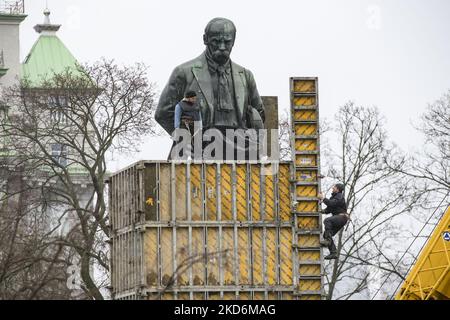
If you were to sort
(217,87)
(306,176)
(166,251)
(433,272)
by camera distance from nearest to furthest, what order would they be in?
(166,251), (306,176), (217,87), (433,272)

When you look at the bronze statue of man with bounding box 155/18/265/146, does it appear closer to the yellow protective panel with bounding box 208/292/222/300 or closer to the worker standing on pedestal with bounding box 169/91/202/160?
the worker standing on pedestal with bounding box 169/91/202/160

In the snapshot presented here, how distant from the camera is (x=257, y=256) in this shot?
55281 mm

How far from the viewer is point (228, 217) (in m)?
55.5

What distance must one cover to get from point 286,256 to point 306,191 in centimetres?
133

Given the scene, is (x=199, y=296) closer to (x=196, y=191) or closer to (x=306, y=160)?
(x=196, y=191)

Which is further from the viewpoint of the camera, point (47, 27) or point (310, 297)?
point (47, 27)

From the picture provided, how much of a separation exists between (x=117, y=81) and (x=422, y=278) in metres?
25.3

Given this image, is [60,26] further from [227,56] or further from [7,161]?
[227,56]

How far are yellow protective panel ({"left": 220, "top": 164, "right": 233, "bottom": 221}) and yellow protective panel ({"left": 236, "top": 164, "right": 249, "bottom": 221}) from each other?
0.51ft

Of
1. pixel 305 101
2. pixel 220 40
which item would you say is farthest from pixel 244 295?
pixel 220 40

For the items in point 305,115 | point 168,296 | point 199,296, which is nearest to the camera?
point 168,296

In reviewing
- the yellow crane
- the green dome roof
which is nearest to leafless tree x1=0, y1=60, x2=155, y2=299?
the yellow crane

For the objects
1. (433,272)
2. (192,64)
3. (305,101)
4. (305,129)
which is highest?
(192,64)
